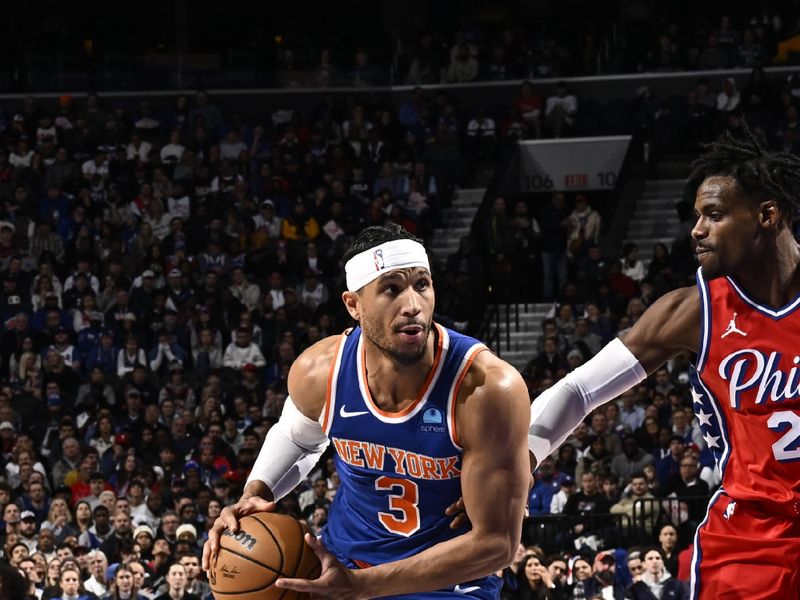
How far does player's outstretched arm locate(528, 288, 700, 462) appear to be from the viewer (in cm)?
423

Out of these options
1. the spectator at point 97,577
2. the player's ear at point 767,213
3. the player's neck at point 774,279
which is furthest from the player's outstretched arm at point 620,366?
the spectator at point 97,577

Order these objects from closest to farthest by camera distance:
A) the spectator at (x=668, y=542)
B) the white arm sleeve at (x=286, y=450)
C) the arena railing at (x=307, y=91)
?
the white arm sleeve at (x=286, y=450), the spectator at (x=668, y=542), the arena railing at (x=307, y=91)

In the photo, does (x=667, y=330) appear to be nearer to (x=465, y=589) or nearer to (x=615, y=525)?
(x=465, y=589)

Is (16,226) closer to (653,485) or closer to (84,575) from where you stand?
(84,575)

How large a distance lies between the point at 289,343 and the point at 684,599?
21.8ft

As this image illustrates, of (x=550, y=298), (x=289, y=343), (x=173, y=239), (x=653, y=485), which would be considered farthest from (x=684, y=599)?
(x=173, y=239)

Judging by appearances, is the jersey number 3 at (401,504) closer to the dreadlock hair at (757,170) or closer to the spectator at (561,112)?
the dreadlock hair at (757,170)

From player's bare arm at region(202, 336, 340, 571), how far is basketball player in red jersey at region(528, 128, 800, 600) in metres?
1.00

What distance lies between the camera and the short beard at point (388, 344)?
418 cm

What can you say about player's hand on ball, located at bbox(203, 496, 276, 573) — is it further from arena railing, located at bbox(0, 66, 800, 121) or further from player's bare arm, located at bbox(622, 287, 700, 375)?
arena railing, located at bbox(0, 66, 800, 121)

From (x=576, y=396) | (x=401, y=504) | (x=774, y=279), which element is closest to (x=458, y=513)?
(x=401, y=504)

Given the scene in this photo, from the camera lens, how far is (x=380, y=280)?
14.0ft

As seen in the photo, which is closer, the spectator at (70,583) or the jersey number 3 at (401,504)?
the jersey number 3 at (401,504)

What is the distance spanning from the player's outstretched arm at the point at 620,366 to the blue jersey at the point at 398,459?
34cm
